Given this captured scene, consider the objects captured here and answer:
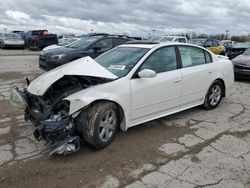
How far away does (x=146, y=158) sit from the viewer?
389 centimetres

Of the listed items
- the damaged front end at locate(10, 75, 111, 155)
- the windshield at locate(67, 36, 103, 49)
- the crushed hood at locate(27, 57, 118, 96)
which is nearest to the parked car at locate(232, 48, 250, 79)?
the windshield at locate(67, 36, 103, 49)

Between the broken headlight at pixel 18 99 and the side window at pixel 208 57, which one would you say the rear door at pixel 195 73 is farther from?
the broken headlight at pixel 18 99

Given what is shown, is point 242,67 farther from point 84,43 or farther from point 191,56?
point 84,43

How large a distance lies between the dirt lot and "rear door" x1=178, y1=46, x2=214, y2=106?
51 cm

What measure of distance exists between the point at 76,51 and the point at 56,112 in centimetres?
532

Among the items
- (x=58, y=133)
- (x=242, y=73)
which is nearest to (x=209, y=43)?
(x=242, y=73)

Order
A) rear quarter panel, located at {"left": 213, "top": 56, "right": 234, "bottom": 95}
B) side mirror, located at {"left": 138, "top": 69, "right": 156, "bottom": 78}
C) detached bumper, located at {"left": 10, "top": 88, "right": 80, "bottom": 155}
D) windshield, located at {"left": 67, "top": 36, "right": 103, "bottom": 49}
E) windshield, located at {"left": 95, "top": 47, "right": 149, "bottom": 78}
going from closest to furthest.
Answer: detached bumper, located at {"left": 10, "top": 88, "right": 80, "bottom": 155} < side mirror, located at {"left": 138, "top": 69, "right": 156, "bottom": 78} < windshield, located at {"left": 95, "top": 47, "right": 149, "bottom": 78} < rear quarter panel, located at {"left": 213, "top": 56, "right": 234, "bottom": 95} < windshield, located at {"left": 67, "top": 36, "right": 103, "bottom": 49}

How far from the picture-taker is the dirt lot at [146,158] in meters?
3.33

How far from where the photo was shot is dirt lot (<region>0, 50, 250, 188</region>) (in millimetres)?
3334

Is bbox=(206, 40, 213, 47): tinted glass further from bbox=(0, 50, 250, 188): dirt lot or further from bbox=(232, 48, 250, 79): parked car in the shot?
bbox=(0, 50, 250, 188): dirt lot

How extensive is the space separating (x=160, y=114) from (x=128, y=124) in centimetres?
80

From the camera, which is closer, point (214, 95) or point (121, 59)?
point (121, 59)

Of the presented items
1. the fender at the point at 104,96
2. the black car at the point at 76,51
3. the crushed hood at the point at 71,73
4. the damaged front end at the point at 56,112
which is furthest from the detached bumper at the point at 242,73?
the damaged front end at the point at 56,112

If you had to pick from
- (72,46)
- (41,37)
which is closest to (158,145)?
(72,46)
